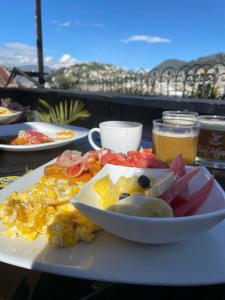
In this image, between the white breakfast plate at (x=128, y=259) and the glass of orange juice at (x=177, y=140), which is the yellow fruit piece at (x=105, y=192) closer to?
the white breakfast plate at (x=128, y=259)

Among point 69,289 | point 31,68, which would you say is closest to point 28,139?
point 69,289

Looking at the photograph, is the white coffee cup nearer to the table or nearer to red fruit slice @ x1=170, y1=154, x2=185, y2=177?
red fruit slice @ x1=170, y1=154, x2=185, y2=177

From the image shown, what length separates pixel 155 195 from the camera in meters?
0.55

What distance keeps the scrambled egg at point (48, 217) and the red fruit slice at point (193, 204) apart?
15 centimetres

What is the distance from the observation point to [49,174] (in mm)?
749

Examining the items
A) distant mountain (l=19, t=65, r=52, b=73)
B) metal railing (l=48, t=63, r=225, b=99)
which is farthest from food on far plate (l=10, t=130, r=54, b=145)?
distant mountain (l=19, t=65, r=52, b=73)

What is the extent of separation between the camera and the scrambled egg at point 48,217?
0.50 m

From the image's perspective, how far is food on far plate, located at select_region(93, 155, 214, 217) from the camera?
1.63 feet

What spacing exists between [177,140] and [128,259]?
545mm

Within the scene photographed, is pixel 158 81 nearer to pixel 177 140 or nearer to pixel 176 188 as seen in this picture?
pixel 177 140

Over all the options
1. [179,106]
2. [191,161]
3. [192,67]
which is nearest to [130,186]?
[191,161]

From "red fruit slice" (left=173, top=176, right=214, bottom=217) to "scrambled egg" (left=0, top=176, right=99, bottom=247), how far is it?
150 millimetres

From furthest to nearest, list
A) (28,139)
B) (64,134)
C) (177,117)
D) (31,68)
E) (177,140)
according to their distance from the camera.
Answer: (31,68)
(64,134)
(28,139)
(177,117)
(177,140)

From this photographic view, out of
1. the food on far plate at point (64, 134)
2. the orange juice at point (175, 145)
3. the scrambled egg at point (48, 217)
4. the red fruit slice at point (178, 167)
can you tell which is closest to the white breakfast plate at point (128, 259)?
the scrambled egg at point (48, 217)
